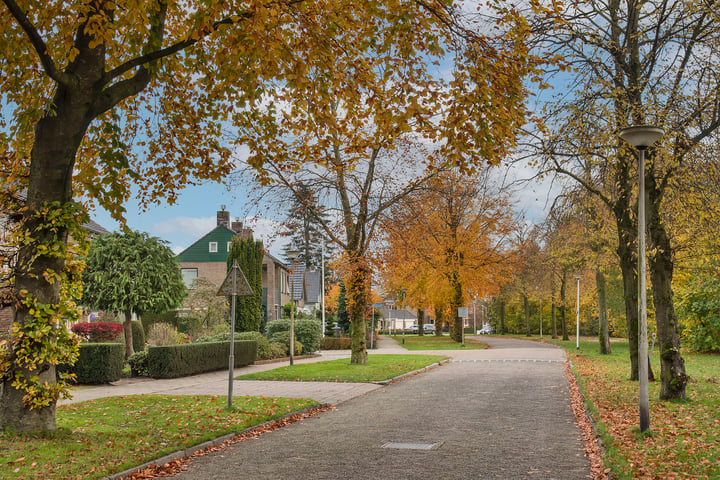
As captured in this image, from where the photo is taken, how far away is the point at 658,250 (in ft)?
38.5

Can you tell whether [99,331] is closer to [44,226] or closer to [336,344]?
[44,226]

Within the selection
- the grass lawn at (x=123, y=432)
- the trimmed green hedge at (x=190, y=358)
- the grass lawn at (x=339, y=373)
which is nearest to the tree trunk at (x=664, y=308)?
the grass lawn at (x=123, y=432)

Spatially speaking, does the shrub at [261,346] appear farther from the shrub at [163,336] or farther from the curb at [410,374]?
the curb at [410,374]

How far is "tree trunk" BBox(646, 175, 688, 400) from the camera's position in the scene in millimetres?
11805

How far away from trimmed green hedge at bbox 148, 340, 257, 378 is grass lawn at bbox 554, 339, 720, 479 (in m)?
12.3

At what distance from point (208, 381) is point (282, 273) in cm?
4212

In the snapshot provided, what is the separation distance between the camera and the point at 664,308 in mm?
11844

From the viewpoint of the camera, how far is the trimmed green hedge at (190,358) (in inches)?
763

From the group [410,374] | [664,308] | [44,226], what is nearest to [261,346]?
[410,374]

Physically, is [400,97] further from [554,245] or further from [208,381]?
[554,245]

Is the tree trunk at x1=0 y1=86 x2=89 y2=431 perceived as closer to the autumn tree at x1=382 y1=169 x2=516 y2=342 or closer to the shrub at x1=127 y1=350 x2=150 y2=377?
the shrub at x1=127 y1=350 x2=150 y2=377

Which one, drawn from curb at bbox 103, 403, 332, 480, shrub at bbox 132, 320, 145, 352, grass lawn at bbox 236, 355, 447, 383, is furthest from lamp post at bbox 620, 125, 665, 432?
shrub at bbox 132, 320, 145, 352

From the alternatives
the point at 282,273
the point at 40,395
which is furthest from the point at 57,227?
the point at 282,273

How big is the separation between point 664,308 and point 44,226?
10946 millimetres
